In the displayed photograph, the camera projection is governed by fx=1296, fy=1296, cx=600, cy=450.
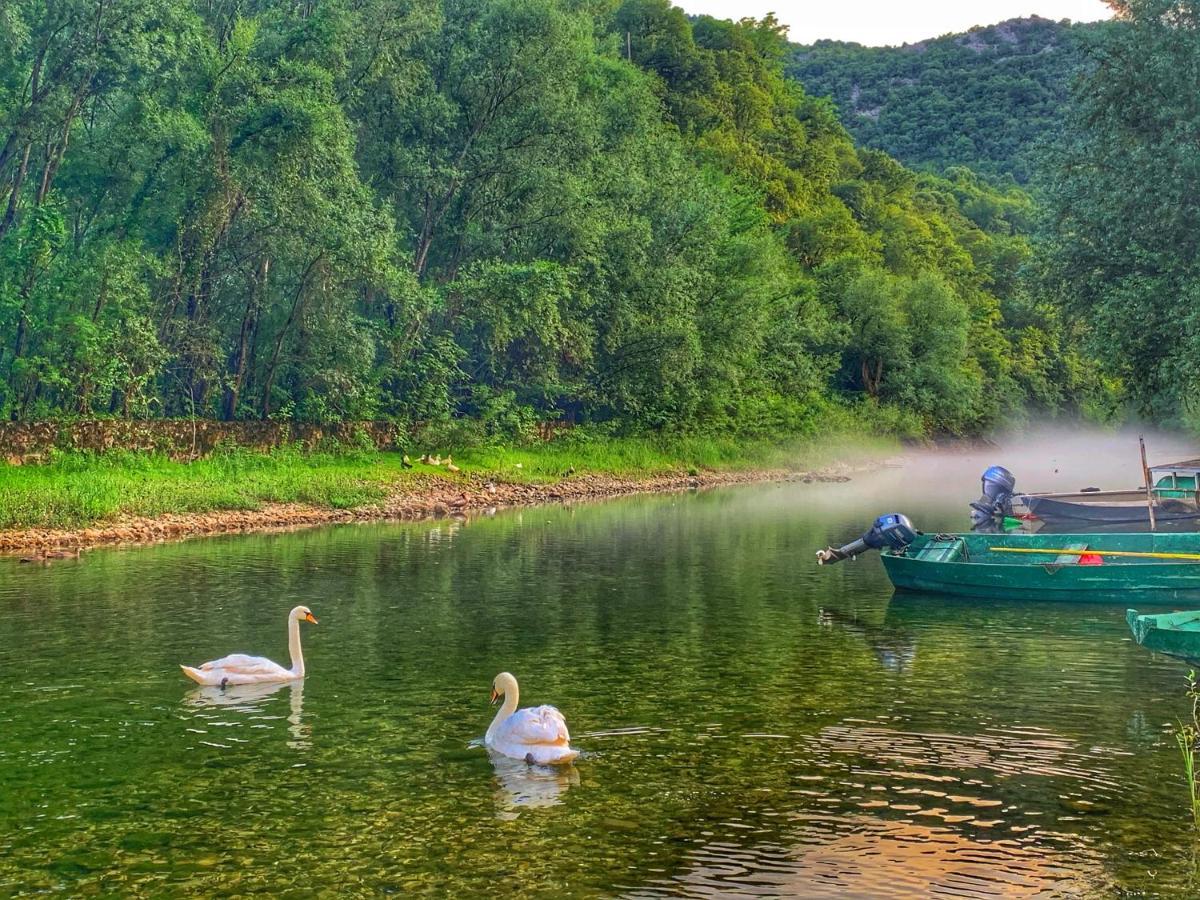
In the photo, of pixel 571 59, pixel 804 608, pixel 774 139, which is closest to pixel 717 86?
pixel 774 139

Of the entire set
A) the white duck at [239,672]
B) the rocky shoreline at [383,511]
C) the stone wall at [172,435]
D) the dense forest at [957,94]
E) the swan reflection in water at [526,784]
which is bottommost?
the swan reflection in water at [526,784]

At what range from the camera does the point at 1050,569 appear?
26.5m

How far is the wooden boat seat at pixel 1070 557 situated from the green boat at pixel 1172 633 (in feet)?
37.9

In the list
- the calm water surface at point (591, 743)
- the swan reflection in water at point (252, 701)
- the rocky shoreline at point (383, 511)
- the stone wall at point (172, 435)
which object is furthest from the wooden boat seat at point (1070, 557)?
the stone wall at point (172, 435)

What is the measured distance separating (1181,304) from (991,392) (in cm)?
7799

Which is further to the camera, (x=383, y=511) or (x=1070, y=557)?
(x=383, y=511)

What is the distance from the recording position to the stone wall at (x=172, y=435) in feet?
128

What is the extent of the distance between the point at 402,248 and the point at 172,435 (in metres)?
19.6

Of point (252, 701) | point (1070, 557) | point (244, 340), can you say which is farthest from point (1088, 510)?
point (244, 340)

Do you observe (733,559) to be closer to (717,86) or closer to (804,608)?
(804,608)

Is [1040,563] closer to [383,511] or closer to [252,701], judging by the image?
[252,701]

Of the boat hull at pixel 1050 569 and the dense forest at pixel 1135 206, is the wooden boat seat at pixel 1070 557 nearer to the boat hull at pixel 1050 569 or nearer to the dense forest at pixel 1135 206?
the boat hull at pixel 1050 569

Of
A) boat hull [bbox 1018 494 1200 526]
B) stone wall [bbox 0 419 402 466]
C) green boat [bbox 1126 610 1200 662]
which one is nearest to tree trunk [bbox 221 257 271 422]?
stone wall [bbox 0 419 402 466]

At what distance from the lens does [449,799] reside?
43.0 ft
